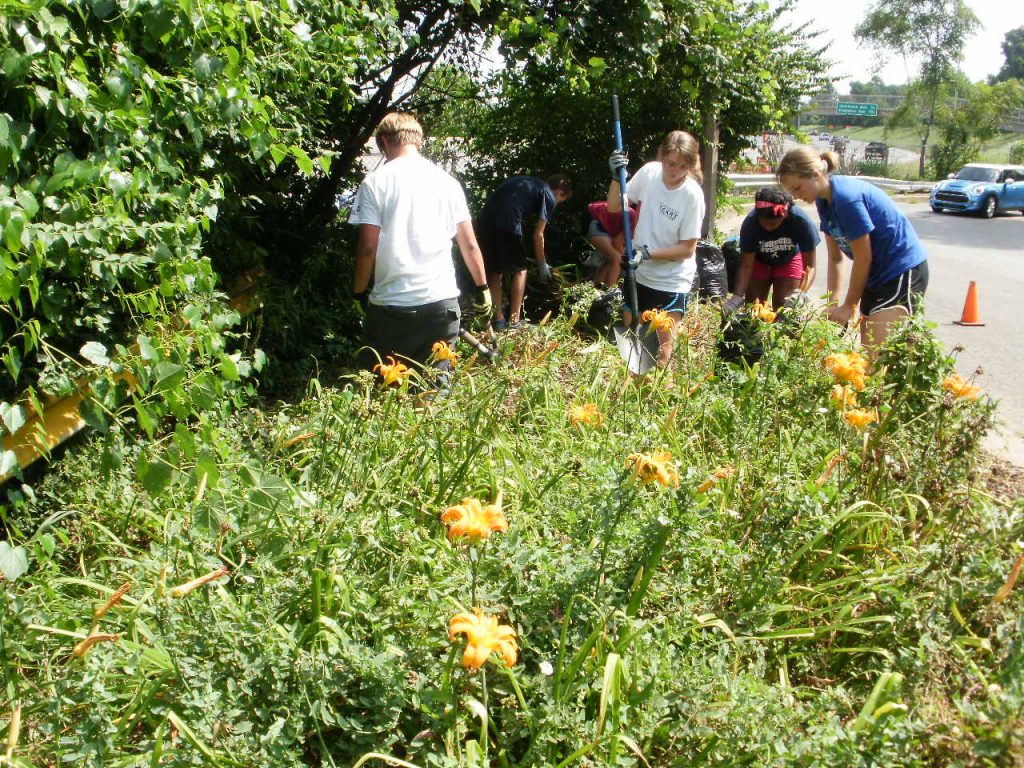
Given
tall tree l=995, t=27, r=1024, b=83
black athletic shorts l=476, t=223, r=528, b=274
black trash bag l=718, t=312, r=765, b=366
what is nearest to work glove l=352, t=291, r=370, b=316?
black athletic shorts l=476, t=223, r=528, b=274

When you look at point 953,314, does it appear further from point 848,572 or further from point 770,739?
point 770,739

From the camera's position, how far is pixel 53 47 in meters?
2.55

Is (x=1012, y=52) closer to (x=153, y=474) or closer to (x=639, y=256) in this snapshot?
(x=639, y=256)

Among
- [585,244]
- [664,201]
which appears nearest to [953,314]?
[585,244]

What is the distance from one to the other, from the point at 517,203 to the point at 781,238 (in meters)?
1.92

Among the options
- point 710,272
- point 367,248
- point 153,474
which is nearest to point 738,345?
point 367,248

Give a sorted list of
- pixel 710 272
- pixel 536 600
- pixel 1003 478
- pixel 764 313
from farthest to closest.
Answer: pixel 710 272
pixel 1003 478
pixel 764 313
pixel 536 600

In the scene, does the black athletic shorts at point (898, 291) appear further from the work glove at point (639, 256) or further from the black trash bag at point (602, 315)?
the black trash bag at point (602, 315)

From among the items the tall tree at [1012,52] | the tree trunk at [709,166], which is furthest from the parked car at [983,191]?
the tall tree at [1012,52]

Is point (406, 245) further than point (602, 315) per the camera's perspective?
No

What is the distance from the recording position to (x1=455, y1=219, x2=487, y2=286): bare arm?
439cm

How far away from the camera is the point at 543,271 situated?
700cm

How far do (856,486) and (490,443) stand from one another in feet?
4.18

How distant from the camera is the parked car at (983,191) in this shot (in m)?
23.9
